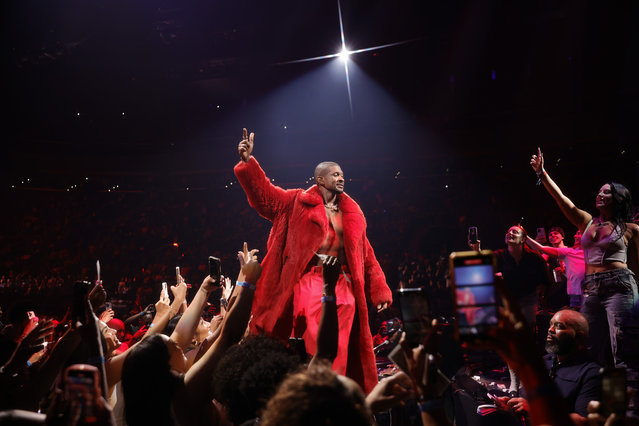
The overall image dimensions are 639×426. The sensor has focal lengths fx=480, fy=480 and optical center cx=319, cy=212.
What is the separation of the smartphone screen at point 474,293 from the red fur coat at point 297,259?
262cm

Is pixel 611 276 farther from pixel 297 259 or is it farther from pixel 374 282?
pixel 297 259

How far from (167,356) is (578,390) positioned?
2.35m

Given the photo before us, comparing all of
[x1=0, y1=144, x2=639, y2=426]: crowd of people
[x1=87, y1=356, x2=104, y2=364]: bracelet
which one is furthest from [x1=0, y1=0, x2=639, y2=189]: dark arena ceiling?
[x1=87, y1=356, x2=104, y2=364]: bracelet

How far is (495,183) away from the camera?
12.5 meters

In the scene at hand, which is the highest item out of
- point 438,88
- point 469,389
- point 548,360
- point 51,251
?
point 438,88

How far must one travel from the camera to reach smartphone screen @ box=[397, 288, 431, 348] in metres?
1.51

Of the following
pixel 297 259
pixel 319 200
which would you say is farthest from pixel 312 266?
pixel 319 200

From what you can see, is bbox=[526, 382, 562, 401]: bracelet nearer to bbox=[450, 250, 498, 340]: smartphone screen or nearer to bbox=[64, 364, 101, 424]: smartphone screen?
bbox=[450, 250, 498, 340]: smartphone screen

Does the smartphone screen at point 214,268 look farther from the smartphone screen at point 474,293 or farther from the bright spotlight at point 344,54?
the bright spotlight at point 344,54

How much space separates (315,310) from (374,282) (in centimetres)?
83

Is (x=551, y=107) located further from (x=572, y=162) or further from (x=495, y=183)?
(x=495, y=183)

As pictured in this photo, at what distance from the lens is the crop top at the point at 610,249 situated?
12.8ft

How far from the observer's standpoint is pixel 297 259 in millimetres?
3939

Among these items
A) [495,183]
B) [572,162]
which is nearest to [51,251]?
[495,183]
